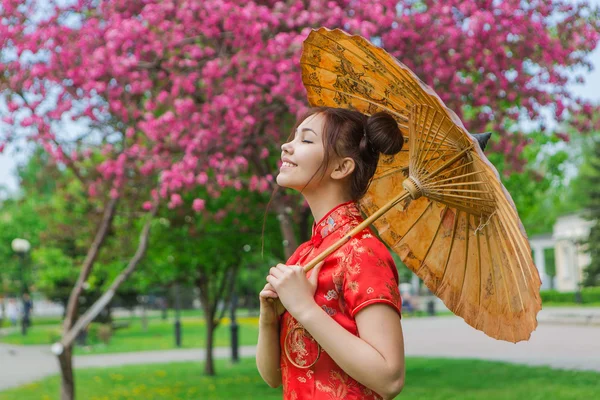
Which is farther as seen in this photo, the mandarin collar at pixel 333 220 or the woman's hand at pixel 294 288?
the mandarin collar at pixel 333 220

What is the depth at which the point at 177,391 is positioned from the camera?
12.6m

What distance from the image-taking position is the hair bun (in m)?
2.38

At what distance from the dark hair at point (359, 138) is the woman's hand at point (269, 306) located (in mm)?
407

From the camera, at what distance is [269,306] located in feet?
7.42

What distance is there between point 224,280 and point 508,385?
20.8 feet

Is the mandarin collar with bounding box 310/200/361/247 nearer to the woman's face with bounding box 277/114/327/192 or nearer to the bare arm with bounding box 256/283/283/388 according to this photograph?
the woman's face with bounding box 277/114/327/192

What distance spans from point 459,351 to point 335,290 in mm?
15492

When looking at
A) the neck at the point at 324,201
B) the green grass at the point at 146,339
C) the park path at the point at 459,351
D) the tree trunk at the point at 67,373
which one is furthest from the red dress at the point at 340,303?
the green grass at the point at 146,339

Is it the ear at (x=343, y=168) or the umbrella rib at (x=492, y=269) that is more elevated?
the ear at (x=343, y=168)

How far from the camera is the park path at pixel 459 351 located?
14508 millimetres

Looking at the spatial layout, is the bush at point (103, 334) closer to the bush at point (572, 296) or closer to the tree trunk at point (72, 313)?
the tree trunk at point (72, 313)

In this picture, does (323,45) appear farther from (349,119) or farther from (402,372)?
(402,372)

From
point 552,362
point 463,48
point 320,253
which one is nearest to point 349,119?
point 320,253

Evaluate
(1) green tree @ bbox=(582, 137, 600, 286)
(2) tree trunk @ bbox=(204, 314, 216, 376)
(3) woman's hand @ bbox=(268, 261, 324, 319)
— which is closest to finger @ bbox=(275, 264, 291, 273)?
(3) woman's hand @ bbox=(268, 261, 324, 319)
